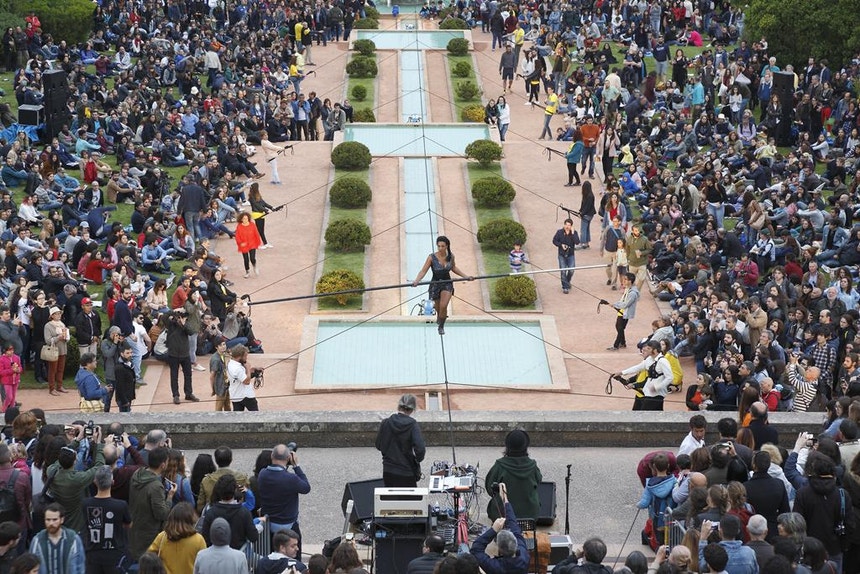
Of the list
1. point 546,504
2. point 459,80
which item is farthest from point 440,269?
point 459,80

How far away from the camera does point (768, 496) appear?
11828 mm

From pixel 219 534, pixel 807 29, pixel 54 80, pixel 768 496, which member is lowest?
pixel 54 80

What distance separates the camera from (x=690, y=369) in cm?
2169

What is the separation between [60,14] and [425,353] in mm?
21789

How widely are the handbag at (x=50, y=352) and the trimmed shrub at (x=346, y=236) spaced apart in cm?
833

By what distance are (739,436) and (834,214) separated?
1218 cm

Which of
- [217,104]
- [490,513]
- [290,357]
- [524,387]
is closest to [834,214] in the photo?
[524,387]

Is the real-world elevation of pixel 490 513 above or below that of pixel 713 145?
above

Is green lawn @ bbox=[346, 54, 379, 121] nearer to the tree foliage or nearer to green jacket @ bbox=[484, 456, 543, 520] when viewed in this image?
the tree foliage

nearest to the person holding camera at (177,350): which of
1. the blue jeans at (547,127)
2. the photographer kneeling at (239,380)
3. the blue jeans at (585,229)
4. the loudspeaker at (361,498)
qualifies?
the photographer kneeling at (239,380)

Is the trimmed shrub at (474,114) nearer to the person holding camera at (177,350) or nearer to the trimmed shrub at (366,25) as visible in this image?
the trimmed shrub at (366,25)

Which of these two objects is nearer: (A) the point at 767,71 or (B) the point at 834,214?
(B) the point at 834,214

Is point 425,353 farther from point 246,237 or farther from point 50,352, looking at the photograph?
point 50,352

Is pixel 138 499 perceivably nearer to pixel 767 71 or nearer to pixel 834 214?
pixel 834 214
